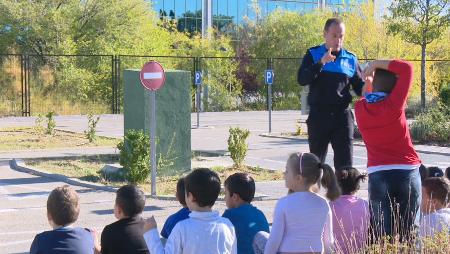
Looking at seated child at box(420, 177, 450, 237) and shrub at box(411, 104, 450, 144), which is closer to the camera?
seated child at box(420, 177, 450, 237)

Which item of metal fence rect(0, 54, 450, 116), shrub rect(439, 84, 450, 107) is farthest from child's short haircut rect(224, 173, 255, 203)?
metal fence rect(0, 54, 450, 116)

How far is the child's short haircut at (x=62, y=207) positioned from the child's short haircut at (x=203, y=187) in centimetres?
81

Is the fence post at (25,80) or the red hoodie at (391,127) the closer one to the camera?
the red hoodie at (391,127)

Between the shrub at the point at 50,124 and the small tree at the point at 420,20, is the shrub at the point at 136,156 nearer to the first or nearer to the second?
the shrub at the point at 50,124

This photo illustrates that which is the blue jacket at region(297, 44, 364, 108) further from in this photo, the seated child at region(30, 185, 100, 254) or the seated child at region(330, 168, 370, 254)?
the seated child at region(30, 185, 100, 254)

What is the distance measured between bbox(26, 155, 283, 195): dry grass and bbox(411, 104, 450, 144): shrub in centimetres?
821

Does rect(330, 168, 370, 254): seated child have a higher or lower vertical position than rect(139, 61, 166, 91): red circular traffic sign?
lower

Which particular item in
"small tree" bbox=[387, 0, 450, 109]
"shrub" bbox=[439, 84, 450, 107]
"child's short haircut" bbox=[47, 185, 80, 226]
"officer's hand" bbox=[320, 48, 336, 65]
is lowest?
"child's short haircut" bbox=[47, 185, 80, 226]

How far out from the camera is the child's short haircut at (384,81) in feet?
19.5

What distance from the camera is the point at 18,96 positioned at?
3659 centimetres

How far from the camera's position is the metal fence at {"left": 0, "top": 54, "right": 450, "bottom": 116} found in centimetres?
3656

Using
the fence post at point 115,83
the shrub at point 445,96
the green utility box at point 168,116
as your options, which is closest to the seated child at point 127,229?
the green utility box at point 168,116

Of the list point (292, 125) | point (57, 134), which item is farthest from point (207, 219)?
point (292, 125)

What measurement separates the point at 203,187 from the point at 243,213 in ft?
2.87
